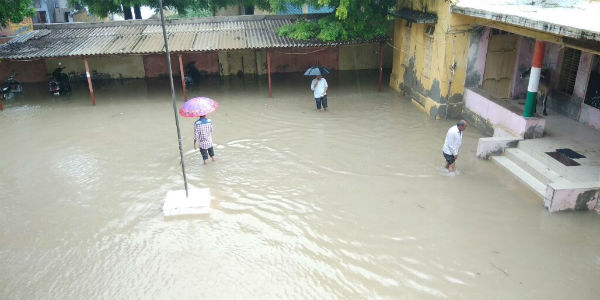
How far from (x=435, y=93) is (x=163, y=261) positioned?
9.69m

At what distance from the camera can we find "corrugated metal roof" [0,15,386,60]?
49.8 feet

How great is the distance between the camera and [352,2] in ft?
46.8

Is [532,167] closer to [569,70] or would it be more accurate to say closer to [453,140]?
[453,140]

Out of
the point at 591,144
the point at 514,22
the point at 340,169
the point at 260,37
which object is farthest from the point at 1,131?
the point at 591,144

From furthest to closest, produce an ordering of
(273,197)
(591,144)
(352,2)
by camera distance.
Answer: (352,2)
(591,144)
(273,197)

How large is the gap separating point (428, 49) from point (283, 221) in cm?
847

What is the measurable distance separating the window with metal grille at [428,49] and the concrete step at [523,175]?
4668 mm

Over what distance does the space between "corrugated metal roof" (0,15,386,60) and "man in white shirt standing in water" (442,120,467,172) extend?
7259mm

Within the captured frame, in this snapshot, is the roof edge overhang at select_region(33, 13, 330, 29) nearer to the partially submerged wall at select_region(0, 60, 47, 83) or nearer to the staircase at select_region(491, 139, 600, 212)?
the partially submerged wall at select_region(0, 60, 47, 83)

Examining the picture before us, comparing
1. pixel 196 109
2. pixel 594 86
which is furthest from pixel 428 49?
pixel 196 109

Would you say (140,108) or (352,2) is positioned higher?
(352,2)

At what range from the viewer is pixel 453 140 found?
8930mm

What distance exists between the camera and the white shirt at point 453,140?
884 centimetres

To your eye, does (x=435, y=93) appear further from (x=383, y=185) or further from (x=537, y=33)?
(x=383, y=185)
